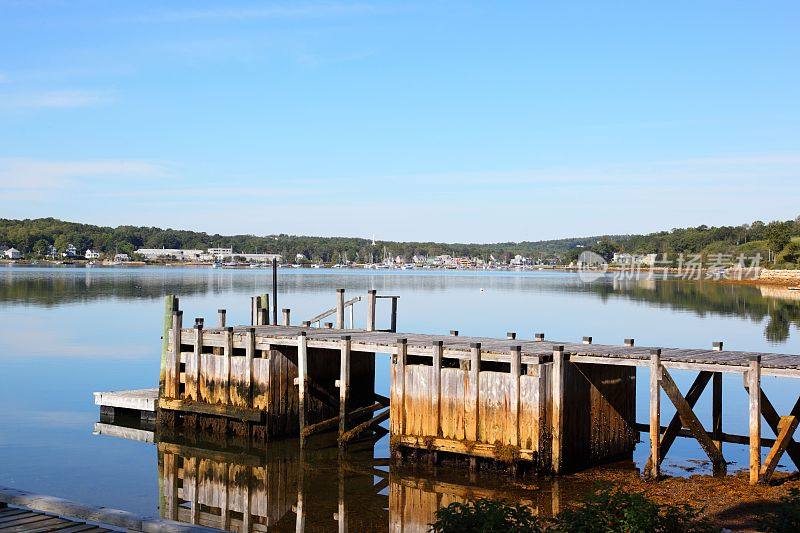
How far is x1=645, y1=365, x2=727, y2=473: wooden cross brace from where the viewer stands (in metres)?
20.0

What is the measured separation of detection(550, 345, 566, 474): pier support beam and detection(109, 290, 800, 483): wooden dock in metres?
0.03

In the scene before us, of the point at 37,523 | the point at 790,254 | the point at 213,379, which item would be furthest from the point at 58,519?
the point at 790,254

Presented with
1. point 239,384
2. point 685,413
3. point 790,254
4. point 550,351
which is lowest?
point 239,384

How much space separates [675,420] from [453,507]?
13.3m

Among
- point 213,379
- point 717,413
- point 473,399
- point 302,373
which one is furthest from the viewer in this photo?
point 213,379

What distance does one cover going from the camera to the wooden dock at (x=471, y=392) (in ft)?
65.3

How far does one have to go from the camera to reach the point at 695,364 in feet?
62.9

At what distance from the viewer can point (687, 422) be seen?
20.0 meters

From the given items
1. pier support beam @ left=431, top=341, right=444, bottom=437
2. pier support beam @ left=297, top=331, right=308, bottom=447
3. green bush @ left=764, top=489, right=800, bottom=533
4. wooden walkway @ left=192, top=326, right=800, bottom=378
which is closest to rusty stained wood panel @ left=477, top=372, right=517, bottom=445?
wooden walkway @ left=192, top=326, right=800, bottom=378

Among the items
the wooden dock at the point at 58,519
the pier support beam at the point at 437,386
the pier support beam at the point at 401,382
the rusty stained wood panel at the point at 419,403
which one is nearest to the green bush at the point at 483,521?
the wooden dock at the point at 58,519

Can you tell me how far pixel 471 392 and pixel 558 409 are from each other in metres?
2.18

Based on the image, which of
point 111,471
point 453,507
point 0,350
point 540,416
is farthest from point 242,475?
point 0,350

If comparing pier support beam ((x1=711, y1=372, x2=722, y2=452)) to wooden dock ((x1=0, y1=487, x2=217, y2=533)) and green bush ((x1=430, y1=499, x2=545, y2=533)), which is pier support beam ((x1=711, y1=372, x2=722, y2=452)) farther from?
wooden dock ((x1=0, y1=487, x2=217, y2=533))

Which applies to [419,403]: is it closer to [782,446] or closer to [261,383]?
[261,383]
